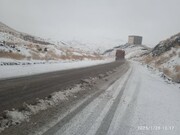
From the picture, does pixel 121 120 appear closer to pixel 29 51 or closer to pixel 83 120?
pixel 83 120

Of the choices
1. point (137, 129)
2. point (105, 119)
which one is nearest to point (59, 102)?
point (105, 119)

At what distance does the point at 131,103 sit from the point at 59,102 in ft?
9.74

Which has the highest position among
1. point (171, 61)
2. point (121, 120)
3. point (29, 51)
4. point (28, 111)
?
point (29, 51)

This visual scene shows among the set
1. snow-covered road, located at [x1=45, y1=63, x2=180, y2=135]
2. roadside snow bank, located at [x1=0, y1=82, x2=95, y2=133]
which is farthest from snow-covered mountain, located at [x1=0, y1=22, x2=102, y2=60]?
snow-covered road, located at [x1=45, y1=63, x2=180, y2=135]

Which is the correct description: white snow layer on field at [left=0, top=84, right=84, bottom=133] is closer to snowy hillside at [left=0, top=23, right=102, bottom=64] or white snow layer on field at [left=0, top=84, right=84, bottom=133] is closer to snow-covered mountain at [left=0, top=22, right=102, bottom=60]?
snowy hillside at [left=0, top=23, right=102, bottom=64]

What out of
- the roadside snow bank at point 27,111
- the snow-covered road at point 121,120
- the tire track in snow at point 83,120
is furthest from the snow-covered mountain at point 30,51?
the snow-covered road at point 121,120

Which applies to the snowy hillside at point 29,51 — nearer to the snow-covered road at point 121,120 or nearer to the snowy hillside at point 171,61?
the snow-covered road at point 121,120

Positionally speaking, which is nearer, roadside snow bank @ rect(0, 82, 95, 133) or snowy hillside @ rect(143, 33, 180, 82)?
roadside snow bank @ rect(0, 82, 95, 133)

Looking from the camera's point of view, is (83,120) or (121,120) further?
(121,120)

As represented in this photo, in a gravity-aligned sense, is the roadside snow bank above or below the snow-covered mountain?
below

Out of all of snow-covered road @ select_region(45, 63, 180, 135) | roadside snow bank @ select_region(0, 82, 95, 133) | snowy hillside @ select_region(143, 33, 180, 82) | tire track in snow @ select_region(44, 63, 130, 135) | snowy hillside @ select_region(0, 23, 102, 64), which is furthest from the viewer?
snowy hillside @ select_region(143, 33, 180, 82)

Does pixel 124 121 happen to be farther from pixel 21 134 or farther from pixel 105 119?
pixel 21 134

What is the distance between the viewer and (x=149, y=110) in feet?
24.3

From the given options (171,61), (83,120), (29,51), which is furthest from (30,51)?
(83,120)
